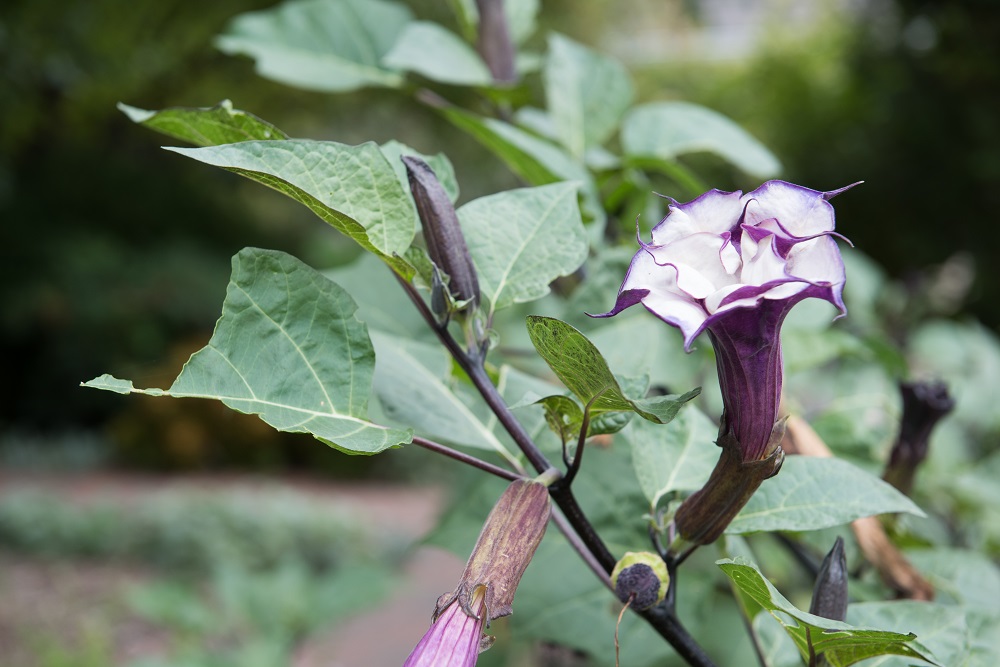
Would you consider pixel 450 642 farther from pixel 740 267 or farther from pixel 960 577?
pixel 960 577

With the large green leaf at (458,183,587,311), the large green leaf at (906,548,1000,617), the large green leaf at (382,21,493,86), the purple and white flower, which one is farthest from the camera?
the large green leaf at (382,21,493,86)

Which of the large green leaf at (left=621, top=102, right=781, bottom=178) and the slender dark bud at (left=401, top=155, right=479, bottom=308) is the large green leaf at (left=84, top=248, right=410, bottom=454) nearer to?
the slender dark bud at (left=401, top=155, right=479, bottom=308)

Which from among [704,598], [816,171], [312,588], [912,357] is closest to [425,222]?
[704,598]

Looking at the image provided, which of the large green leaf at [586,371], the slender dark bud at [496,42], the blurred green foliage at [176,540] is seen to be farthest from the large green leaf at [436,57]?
the blurred green foliage at [176,540]

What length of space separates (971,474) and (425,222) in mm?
598

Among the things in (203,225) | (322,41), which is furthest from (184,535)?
(322,41)

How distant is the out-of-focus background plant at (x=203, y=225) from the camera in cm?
384

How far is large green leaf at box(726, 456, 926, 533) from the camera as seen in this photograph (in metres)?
0.36

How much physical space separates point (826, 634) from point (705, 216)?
158 mm

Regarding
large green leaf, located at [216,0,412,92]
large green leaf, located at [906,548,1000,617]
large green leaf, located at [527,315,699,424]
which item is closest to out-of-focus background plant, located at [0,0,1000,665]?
large green leaf, located at [216,0,412,92]

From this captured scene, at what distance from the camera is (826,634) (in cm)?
31

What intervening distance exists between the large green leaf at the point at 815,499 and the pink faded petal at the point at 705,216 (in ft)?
0.45

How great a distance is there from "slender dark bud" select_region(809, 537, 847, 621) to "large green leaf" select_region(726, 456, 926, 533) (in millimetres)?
15

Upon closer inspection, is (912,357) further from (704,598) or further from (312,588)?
(312,588)
